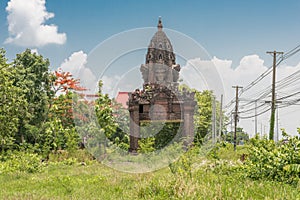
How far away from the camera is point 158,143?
16.9m

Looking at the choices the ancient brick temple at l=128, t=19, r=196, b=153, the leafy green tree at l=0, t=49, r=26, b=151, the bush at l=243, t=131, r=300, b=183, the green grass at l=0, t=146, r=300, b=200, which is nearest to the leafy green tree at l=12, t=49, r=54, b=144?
the leafy green tree at l=0, t=49, r=26, b=151

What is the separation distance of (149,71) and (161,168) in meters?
7.88

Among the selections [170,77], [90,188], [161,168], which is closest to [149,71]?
[170,77]

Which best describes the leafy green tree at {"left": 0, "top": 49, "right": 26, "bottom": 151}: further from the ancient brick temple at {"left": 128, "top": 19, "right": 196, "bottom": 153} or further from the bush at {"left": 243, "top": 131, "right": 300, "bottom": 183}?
the bush at {"left": 243, "top": 131, "right": 300, "bottom": 183}

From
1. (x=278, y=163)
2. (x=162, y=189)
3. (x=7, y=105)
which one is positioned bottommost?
(x=162, y=189)

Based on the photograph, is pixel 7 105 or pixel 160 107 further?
pixel 7 105

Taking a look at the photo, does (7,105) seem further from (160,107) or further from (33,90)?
(160,107)

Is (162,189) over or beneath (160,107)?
beneath

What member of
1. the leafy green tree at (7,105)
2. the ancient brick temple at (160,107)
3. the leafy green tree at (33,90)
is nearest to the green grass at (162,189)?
the ancient brick temple at (160,107)

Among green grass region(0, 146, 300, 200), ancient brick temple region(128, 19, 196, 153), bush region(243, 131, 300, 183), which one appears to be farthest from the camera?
ancient brick temple region(128, 19, 196, 153)

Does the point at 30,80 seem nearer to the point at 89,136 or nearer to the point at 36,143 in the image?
the point at 36,143

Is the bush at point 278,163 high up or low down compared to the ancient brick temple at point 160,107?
down

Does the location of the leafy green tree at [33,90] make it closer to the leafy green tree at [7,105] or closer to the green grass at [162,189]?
the leafy green tree at [7,105]

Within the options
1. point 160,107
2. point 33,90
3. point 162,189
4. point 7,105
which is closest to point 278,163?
point 162,189
